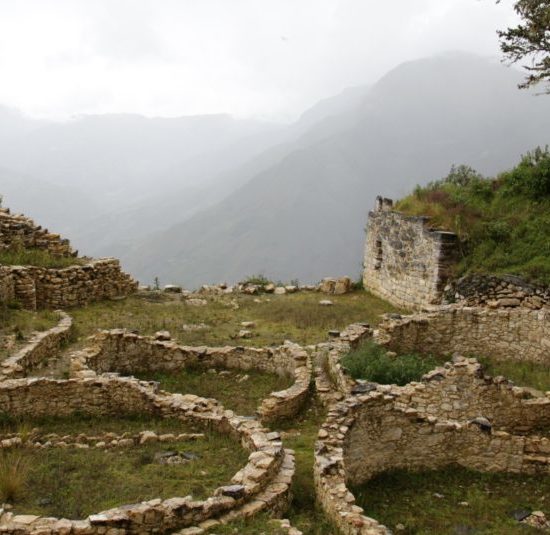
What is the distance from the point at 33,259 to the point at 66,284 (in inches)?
53.3

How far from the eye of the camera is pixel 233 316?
1928 centimetres

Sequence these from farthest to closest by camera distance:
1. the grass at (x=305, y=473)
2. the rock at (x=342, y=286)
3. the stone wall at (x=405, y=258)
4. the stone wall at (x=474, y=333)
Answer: the rock at (x=342, y=286) < the stone wall at (x=405, y=258) < the stone wall at (x=474, y=333) < the grass at (x=305, y=473)

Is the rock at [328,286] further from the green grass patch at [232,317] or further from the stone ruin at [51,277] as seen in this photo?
the stone ruin at [51,277]

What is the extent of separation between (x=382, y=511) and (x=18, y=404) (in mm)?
6127

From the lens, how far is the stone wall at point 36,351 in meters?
11.6

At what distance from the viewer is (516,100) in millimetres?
89312

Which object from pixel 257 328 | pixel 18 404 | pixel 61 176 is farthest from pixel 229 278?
pixel 61 176

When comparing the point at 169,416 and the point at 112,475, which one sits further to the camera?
the point at 169,416

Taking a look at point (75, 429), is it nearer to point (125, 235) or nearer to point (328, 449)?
point (328, 449)

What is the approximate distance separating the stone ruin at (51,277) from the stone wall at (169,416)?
7.24 meters

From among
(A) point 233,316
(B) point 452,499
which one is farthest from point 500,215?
(B) point 452,499

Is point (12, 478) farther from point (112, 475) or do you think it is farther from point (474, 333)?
point (474, 333)

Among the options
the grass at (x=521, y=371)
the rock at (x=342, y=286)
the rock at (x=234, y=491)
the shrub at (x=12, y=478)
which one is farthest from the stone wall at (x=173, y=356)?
the rock at (x=342, y=286)

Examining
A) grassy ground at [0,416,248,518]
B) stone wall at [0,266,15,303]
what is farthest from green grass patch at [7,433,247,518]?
stone wall at [0,266,15,303]
